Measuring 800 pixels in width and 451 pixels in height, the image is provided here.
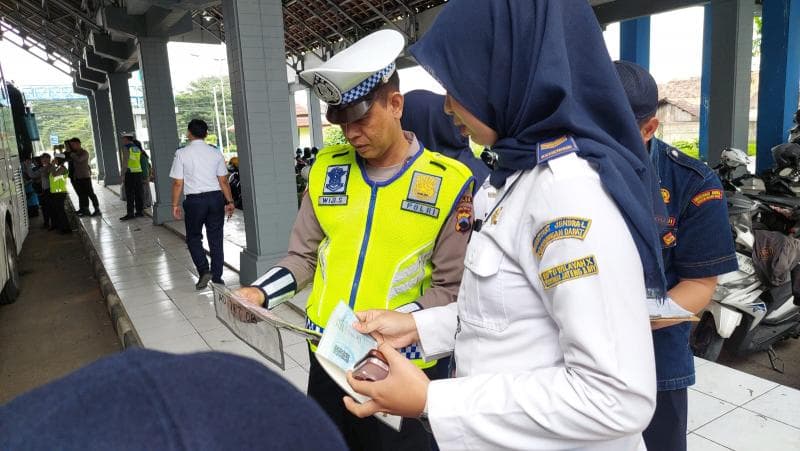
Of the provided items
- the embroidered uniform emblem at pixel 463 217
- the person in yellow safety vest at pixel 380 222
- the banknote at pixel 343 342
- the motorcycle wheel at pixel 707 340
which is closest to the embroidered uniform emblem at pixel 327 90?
the person in yellow safety vest at pixel 380 222

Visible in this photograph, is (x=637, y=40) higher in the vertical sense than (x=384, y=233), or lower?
higher

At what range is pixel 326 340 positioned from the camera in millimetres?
1041

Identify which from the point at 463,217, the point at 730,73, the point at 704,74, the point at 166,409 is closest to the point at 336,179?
the point at 463,217

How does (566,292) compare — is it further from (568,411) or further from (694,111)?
(694,111)

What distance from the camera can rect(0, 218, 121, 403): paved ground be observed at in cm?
388

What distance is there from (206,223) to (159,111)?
174 inches

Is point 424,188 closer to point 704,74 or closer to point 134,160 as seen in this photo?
point 134,160

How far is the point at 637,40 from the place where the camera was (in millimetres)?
10352

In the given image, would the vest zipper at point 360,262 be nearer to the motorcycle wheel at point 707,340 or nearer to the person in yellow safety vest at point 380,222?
the person in yellow safety vest at point 380,222

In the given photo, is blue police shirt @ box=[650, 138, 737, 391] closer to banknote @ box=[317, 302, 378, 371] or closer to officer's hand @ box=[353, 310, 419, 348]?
officer's hand @ box=[353, 310, 419, 348]

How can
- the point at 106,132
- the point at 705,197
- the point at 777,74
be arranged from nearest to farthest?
1. the point at 705,197
2. the point at 777,74
3. the point at 106,132

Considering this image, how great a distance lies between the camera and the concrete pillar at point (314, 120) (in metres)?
17.3

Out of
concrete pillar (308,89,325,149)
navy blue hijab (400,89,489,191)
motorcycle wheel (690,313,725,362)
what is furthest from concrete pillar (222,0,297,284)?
concrete pillar (308,89,325,149)

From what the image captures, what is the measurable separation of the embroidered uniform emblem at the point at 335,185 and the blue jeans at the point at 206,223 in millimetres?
3900
